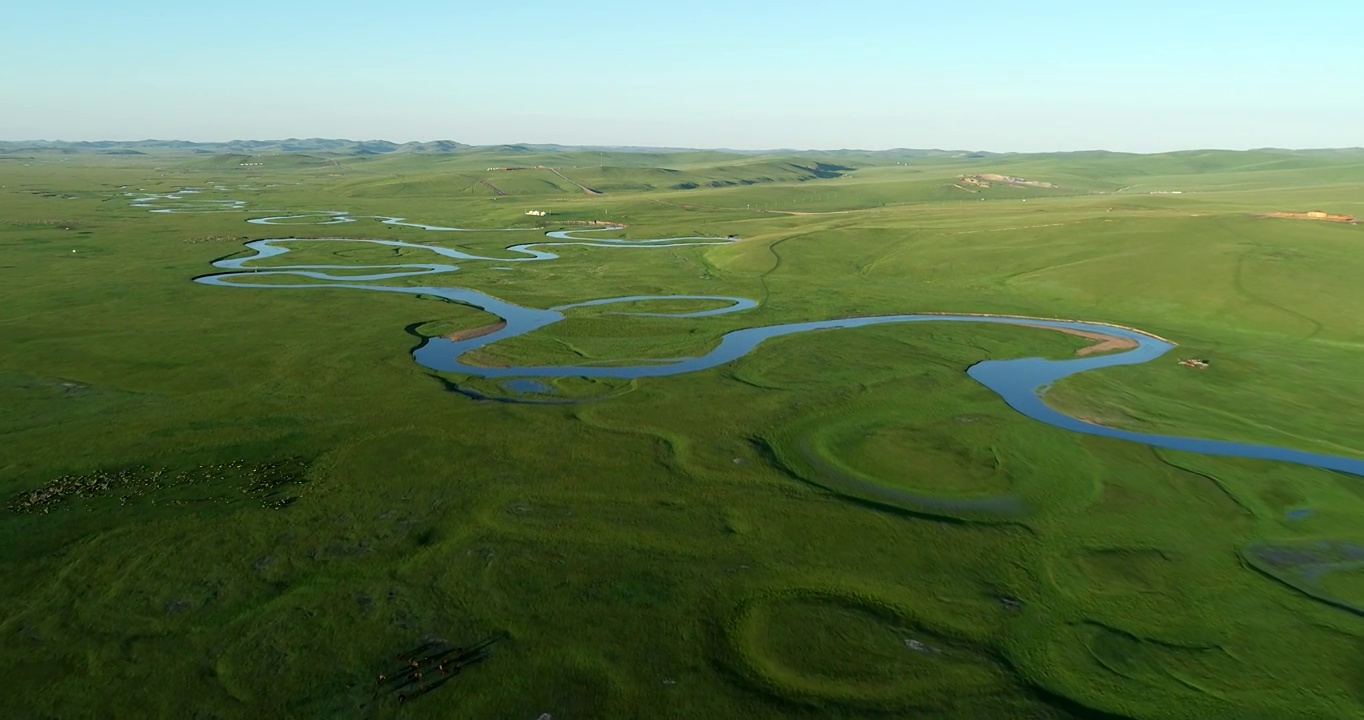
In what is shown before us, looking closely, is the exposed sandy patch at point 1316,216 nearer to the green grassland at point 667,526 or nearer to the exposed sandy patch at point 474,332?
the green grassland at point 667,526

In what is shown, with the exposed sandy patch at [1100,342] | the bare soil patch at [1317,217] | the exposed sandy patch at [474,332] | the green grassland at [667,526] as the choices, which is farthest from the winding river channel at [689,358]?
the bare soil patch at [1317,217]

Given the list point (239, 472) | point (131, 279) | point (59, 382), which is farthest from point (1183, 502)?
point (131, 279)

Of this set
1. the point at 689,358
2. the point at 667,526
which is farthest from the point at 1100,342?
the point at 667,526

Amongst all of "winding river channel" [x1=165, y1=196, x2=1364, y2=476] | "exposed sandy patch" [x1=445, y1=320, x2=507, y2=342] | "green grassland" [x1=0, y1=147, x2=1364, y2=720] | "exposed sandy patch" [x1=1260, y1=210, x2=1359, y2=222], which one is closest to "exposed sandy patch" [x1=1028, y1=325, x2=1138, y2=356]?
"winding river channel" [x1=165, y1=196, x2=1364, y2=476]

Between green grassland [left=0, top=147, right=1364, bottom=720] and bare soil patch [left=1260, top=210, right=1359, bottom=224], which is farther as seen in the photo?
bare soil patch [left=1260, top=210, right=1359, bottom=224]

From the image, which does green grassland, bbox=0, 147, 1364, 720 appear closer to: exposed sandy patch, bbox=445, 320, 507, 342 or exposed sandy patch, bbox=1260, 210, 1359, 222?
exposed sandy patch, bbox=445, 320, 507, 342

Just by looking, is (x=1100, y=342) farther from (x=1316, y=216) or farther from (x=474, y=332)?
(x=1316, y=216)
